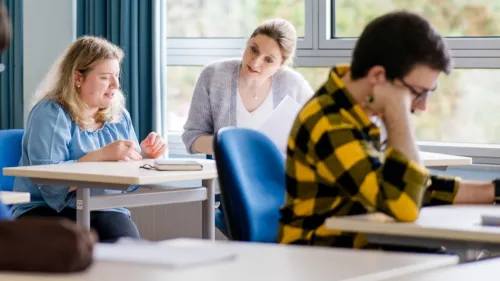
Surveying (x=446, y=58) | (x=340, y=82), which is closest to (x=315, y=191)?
(x=340, y=82)

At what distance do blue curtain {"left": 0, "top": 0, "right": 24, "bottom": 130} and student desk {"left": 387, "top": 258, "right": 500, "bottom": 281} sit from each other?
476 centimetres

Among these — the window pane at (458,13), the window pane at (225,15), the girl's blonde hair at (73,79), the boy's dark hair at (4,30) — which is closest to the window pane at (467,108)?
the window pane at (458,13)

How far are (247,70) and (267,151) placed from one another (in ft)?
4.64

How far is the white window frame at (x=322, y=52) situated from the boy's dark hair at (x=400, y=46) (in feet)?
7.00

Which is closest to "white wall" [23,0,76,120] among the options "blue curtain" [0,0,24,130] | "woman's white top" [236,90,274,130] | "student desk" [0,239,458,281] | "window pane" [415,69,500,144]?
"blue curtain" [0,0,24,130]

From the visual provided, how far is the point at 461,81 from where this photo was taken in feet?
16.4

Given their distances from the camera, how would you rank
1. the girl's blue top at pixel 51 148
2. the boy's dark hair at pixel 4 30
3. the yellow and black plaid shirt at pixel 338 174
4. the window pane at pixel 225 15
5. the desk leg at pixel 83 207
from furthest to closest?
the window pane at pixel 225 15
the girl's blue top at pixel 51 148
the desk leg at pixel 83 207
the yellow and black plaid shirt at pixel 338 174
the boy's dark hair at pixel 4 30

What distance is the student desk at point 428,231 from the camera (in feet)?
7.38

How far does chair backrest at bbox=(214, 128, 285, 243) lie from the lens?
2887 millimetres

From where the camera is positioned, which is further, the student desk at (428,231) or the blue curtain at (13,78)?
the blue curtain at (13,78)

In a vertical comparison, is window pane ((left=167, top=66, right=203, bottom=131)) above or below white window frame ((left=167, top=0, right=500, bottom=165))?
below

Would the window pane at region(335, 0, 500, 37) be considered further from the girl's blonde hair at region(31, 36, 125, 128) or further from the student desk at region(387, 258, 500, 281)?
the student desk at region(387, 258, 500, 281)

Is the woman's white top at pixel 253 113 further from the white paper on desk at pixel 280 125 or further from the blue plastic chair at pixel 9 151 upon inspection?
the blue plastic chair at pixel 9 151

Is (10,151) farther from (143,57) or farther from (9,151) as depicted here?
(143,57)
